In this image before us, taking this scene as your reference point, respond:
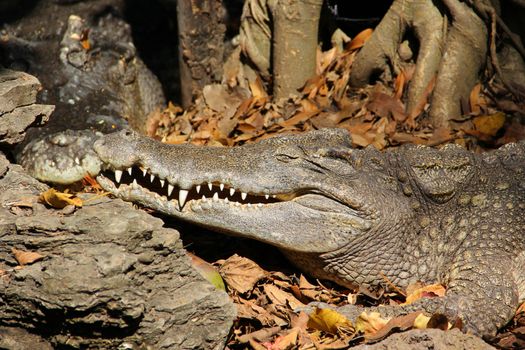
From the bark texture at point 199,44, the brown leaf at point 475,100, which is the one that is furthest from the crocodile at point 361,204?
the bark texture at point 199,44

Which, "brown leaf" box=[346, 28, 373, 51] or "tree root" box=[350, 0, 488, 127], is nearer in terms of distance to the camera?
"tree root" box=[350, 0, 488, 127]

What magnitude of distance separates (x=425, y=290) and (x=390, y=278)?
0.22 meters

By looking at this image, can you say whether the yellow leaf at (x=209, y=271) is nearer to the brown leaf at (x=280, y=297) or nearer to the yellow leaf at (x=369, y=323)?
the brown leaf at (x=280, y=297)

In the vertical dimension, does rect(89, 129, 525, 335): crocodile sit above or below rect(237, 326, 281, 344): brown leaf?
above

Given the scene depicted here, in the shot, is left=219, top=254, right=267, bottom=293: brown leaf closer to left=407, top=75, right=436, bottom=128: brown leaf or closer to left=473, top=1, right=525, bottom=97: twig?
left=407, top=75, right=436, bottom=128: brown leaf

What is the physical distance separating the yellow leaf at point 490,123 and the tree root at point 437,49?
196mm

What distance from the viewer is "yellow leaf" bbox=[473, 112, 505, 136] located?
18.4ft

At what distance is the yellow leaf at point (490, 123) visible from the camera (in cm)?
561

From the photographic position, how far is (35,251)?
3.41m

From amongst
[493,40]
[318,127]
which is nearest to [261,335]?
[318,127]

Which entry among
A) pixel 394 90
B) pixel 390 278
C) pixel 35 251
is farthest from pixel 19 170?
pixel 394 90

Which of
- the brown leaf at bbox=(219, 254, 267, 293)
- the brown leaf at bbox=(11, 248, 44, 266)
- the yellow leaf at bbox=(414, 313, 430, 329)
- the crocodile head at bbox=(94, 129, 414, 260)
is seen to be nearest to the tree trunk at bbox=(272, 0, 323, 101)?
the crocodile head at bbox=(94, 129, 414, 260)

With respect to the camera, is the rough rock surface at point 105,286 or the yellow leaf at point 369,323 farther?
the yellow leaf at point 369,323

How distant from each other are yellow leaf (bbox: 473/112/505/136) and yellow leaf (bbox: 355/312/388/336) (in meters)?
2.44
